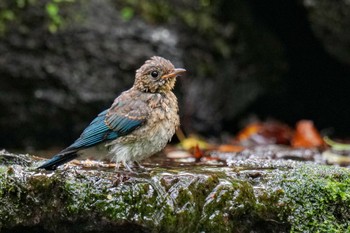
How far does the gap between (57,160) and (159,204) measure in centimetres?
89

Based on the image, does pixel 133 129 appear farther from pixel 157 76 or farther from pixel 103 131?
pixel 157 76

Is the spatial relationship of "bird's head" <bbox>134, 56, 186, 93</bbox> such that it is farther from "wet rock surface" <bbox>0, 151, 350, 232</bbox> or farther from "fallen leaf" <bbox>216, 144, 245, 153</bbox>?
"fallen leaf" <bbox>216, 144, 245, 153</bbox>

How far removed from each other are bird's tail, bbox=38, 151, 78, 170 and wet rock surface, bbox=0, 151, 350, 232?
17 cm

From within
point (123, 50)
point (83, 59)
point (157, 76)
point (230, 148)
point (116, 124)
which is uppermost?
point (123, 50)

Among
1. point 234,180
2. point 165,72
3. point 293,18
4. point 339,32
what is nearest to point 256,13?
point 293,18

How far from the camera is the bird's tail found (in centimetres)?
470

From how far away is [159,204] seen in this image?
4371mm

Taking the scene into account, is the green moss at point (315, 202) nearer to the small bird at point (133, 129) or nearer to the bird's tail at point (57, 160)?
the small bird at point (133, 129)

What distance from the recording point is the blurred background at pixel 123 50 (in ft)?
24.9

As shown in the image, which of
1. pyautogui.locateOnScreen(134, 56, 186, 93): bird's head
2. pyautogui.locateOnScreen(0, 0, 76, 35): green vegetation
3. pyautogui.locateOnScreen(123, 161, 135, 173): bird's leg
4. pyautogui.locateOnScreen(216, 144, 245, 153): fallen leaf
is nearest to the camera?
pyautogui.locateOnScreen(123, 161, 135, 173): bird's leg

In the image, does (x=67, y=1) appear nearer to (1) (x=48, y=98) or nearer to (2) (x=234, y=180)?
(1) (x=48, y=98)

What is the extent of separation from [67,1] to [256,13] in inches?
104

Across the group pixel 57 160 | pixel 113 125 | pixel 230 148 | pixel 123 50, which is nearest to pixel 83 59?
pixel 123 50

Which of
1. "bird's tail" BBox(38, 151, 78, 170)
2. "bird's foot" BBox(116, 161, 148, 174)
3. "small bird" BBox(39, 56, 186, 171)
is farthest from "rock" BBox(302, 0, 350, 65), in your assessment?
"bird's tail" BBox(38, 151, 78, 170)
